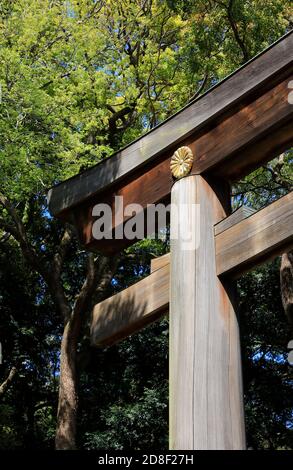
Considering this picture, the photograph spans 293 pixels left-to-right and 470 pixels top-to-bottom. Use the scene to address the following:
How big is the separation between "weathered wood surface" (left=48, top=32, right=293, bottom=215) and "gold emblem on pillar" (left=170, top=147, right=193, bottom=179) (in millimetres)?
48

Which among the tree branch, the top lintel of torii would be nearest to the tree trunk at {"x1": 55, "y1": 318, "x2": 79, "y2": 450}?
the tree branch

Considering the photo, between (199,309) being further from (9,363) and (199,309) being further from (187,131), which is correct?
(9,363)

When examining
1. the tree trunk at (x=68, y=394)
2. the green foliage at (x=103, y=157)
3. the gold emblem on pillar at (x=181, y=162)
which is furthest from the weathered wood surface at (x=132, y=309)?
the tree trunk at (x=68, y=394)

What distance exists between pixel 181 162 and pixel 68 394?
26.9 ft

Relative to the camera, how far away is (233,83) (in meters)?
3.02

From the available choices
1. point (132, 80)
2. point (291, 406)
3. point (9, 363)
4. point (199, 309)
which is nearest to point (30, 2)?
point (132, 80)

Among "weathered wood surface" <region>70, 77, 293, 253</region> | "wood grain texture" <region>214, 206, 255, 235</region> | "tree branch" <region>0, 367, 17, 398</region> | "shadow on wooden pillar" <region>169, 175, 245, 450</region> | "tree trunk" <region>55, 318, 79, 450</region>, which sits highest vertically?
"tree branch" <region>0, 367, 17, 398</region>

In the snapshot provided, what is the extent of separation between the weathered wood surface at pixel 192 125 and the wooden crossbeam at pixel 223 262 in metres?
0.37

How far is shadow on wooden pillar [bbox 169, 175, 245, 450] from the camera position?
8.55 ft

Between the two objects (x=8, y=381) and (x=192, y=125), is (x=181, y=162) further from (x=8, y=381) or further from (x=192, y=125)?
(x=8, y=381)

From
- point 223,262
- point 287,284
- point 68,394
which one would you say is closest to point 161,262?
point 223,262

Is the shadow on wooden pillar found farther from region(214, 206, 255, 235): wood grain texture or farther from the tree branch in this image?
the tree branch

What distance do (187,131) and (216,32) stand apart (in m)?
8.60

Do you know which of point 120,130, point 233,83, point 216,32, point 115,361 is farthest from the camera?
point 115,361
